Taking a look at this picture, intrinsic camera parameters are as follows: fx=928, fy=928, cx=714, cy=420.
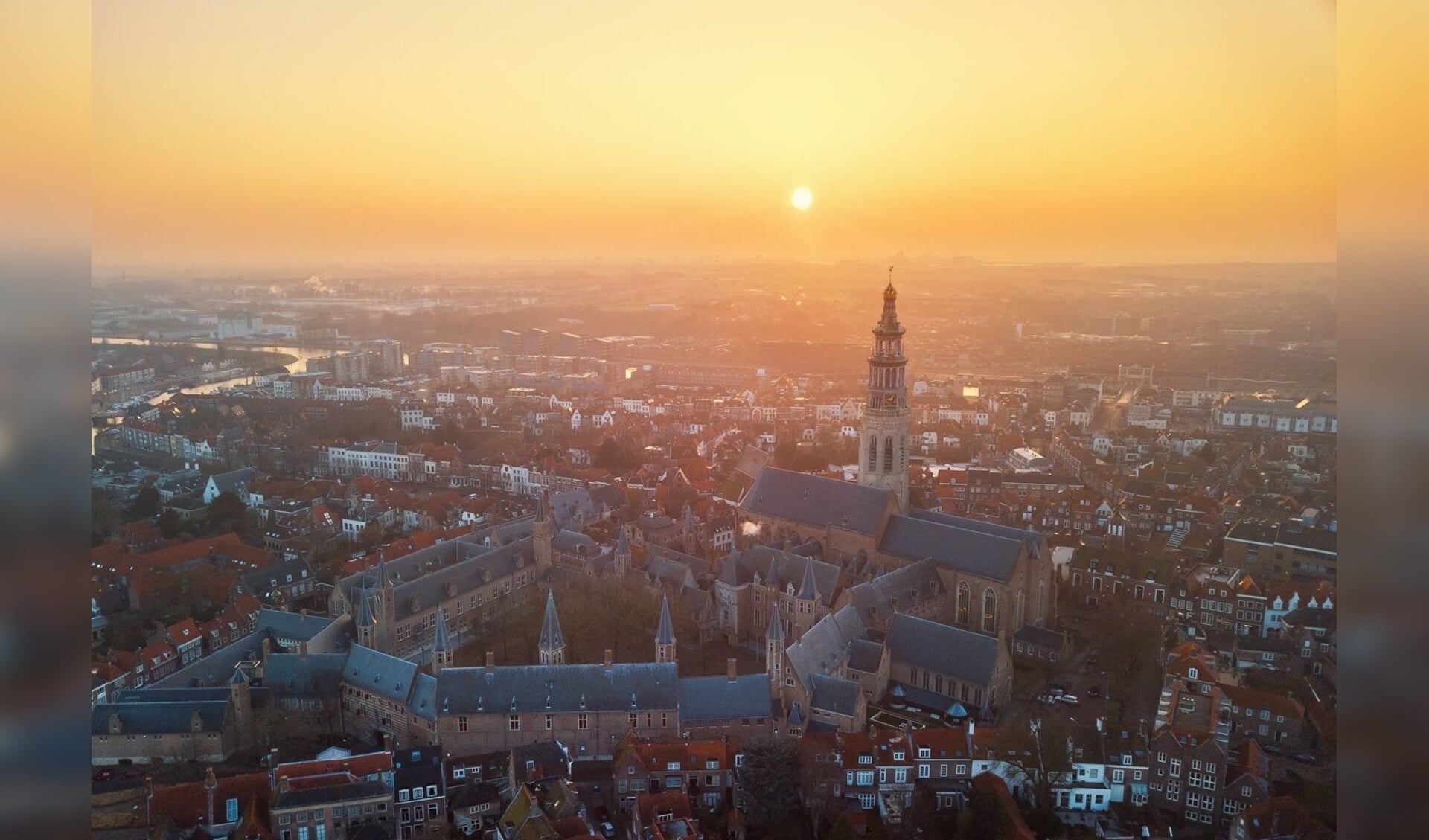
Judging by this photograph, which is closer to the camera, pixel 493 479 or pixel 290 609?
pixel 290 609

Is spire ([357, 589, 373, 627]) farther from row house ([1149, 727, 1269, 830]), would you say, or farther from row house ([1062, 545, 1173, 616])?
row house ([1062, 545, 1173, 616])

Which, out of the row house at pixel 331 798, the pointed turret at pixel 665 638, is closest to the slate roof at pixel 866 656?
the pointed turret at pixel 665 638

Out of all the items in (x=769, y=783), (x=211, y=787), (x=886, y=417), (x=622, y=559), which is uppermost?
(x=886, y=417)

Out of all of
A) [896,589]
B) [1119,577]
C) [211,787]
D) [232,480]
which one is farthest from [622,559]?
[232,480]

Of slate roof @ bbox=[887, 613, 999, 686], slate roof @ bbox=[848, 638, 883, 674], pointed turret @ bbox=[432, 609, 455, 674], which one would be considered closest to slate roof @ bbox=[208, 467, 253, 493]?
pointed turret @ bbox=[432, 609, 455, 674]

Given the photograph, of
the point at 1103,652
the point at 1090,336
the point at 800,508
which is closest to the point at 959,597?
the point at 1103,652

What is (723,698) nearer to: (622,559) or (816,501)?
(622,559)

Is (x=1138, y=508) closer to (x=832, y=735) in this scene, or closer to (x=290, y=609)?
(x=832, y=735)
